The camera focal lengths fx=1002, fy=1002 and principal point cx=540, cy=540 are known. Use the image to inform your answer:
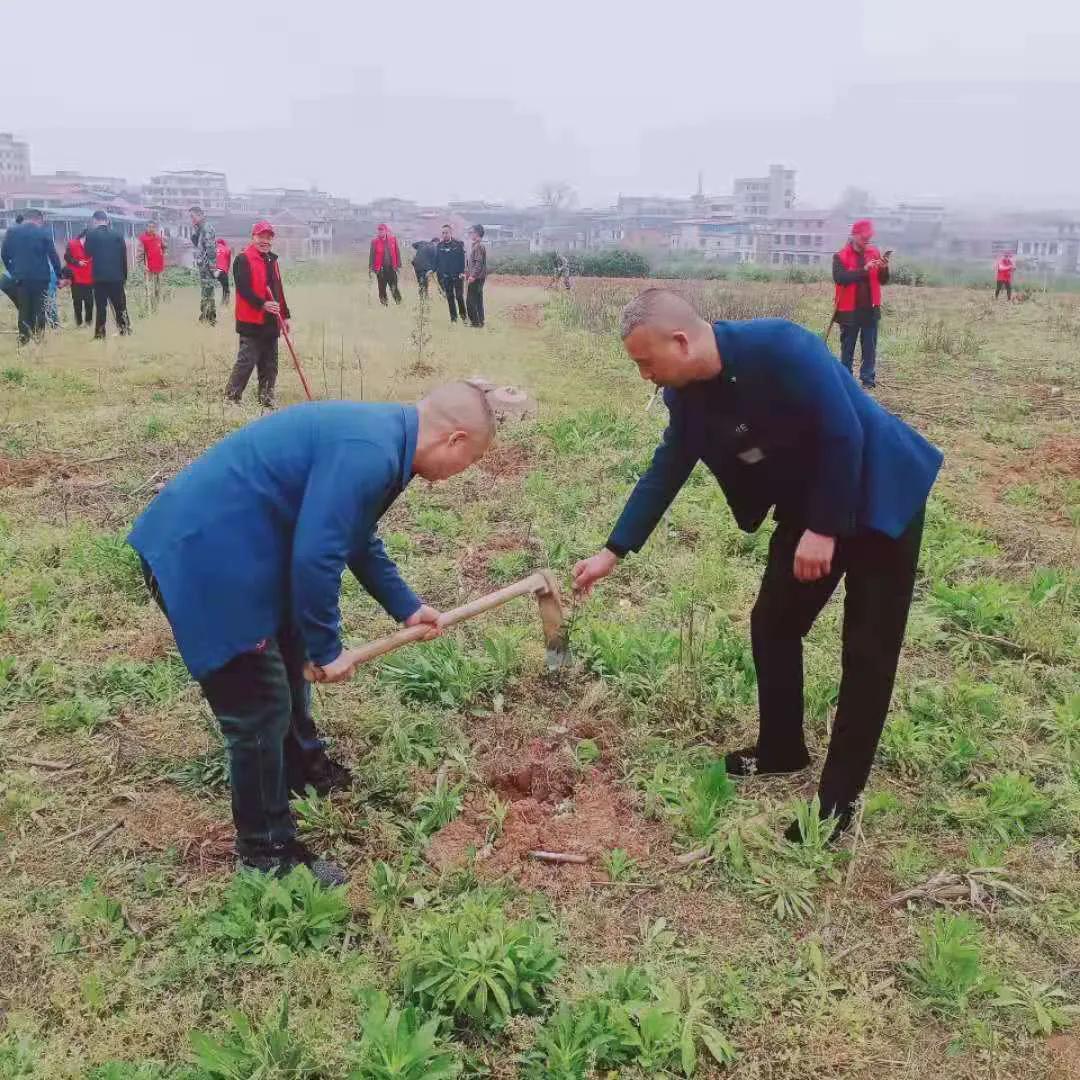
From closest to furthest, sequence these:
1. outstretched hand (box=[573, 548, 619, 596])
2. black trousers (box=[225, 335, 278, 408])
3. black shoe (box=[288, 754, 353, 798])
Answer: outstretched hand (box=[573, 548, 619, 596])
black shoe (box=[288, 754, 353, 798])
black trousers (box=[225, 335, 278, 408])

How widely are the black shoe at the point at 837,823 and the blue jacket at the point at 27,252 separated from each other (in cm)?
1114

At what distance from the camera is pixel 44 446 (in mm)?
7480

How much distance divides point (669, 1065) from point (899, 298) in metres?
23.1

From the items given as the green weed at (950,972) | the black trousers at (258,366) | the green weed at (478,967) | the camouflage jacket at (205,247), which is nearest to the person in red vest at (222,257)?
the camouflage jacket at (205,247)

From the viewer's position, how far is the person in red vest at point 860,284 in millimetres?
9414

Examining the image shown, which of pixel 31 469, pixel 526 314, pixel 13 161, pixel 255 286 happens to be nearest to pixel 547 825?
pixel 31 469

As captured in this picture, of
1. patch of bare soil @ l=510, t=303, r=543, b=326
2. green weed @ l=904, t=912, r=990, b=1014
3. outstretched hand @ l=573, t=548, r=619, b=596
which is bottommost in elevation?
green weed @ l=904, t=912, r=990, b=1014

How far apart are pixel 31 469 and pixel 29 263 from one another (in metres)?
5.55

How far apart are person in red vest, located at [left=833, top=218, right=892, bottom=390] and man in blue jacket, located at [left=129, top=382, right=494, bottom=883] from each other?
792 centimetres

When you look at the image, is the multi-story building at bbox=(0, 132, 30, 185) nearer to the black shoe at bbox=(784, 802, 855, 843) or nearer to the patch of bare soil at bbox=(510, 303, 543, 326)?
the patch of bare soil at bbox=(510, 303, 543, 326)

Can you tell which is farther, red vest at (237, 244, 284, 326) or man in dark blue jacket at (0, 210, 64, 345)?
man in dark blue jacket at (0, 210, 64, 345)

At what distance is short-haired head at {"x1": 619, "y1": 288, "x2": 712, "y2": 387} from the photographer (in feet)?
8.19

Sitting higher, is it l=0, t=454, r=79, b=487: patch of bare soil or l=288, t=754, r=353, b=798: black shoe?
l=0, t=454, r=79, b=487: patch of bare soil

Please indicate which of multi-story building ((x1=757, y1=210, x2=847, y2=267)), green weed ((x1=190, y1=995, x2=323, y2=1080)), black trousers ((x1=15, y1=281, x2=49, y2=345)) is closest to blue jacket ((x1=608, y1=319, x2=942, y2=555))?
green weed ((x1=190, y1=995, x2=323, y2=1080))
